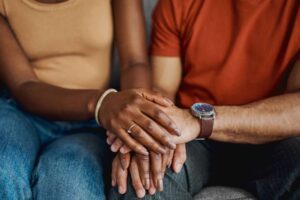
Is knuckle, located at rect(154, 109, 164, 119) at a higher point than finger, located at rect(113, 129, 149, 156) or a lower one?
higher

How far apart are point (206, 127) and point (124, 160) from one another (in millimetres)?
226

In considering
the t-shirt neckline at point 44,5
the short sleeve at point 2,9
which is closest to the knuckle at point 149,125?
the t-shirt neckline at point 44,5

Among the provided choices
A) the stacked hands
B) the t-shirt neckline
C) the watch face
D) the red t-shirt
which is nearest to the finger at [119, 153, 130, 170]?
the stacked hands

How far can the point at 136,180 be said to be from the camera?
1.17 metres

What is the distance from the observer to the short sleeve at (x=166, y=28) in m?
1.38

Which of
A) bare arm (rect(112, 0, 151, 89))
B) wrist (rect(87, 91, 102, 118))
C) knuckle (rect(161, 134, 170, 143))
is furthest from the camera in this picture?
bare arm (rect(112, 0, 151, 89))

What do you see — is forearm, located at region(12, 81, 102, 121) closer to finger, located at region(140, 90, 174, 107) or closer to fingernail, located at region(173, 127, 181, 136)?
finger, located at region(140, 90, 174, 107)

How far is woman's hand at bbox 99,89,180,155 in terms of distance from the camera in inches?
45.4

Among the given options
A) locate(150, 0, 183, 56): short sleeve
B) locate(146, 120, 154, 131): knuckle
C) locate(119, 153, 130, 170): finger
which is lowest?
locate(119, 153, 130, 170): finger

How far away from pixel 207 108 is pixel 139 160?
225 mm

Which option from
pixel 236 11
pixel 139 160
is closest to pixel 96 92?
pixel 139 160

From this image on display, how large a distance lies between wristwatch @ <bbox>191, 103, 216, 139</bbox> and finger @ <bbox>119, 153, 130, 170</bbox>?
20cm

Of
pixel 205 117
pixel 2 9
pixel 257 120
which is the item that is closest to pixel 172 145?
pixel 205 117

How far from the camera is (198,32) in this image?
1.37m
